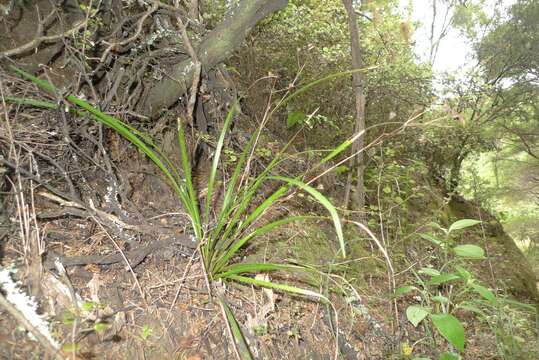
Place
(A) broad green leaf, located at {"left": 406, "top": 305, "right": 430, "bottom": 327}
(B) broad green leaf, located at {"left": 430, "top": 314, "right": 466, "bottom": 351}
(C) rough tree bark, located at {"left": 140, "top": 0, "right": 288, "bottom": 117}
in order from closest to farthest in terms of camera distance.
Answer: (B) broad green leaf, located at {"left": 430, "top": 314, "right": 466, "bottom": 351} → (A) broad green leaf, located at {"left": 406, "top": 305, "right": 430, "bottom": 327} → (C) rough tree bark, located at {"left": 140, "top": 0, "right": 288, "bottom": 117}

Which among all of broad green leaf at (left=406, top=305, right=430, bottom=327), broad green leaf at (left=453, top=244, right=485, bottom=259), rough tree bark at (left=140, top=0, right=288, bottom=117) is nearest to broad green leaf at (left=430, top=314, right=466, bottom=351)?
broad green leaf at (left=406, top=305, right=430, bottom=327)

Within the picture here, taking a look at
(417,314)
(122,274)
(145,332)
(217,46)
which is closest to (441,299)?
(417,314)

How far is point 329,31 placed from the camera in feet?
10.8

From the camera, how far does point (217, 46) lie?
1.70 meters

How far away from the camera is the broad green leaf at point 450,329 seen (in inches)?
41.6

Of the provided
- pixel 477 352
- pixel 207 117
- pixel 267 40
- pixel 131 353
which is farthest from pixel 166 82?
pixel 477 352

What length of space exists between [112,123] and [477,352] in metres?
2.30

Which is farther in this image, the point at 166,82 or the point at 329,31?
the point at 329,31

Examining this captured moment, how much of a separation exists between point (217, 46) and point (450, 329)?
1.58m

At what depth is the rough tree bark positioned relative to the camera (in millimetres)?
1665

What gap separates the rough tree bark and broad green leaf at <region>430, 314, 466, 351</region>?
145 cm

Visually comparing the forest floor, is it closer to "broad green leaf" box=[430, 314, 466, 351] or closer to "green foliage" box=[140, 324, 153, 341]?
"green foliage" box=[140, 324, 153, 341]

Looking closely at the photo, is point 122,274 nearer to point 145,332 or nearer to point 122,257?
point 122,257

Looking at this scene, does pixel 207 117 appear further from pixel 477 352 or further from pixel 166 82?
pixel 477 352
